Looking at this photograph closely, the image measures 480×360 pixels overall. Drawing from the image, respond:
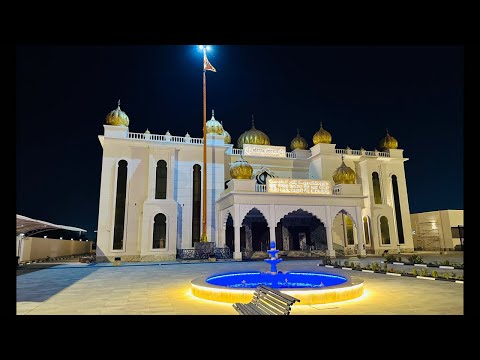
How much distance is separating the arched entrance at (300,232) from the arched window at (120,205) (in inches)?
517

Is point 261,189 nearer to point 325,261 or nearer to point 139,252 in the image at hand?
point 325,261

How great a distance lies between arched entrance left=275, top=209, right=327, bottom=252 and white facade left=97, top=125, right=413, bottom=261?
537 mm

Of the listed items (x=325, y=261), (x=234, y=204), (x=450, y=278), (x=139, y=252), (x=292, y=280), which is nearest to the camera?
(x=450, y=278)

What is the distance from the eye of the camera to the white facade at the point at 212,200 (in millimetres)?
23141

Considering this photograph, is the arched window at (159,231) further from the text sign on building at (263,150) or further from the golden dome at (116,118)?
the text sign on building at (263,150)

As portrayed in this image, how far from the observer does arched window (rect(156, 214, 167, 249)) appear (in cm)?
2392

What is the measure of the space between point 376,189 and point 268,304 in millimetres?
27127

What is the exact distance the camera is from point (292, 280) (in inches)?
464

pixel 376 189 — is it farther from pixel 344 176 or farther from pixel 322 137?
pixel 322 137

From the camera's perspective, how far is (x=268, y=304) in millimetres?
6230

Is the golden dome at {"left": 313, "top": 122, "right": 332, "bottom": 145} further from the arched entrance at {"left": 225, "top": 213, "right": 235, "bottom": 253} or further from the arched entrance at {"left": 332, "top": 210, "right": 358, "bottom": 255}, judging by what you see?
the arched entrance at {"left": 225, "top": 213, "right": 235, "bottom": 253}
